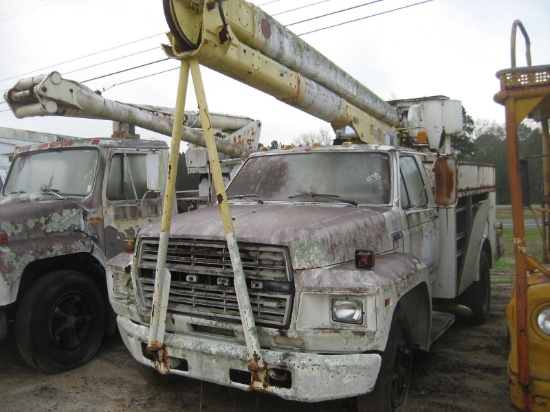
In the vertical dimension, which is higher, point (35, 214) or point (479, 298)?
point (35, 214)

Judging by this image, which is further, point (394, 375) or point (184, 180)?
point (184, 180)

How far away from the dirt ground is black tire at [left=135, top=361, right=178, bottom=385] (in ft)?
0.20

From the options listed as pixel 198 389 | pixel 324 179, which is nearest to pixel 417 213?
pixel 324 179

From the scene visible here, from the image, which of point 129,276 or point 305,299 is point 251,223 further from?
point 129,276

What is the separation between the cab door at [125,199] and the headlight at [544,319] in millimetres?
4224

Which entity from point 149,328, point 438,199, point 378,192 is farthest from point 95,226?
point 438,199

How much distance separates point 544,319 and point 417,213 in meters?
1.92

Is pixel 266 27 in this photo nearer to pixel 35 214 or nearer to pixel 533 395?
pixel 35 214

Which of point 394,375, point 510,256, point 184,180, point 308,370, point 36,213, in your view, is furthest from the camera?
point 184,180

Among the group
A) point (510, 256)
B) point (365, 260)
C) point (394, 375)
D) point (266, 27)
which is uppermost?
point (266, 27)

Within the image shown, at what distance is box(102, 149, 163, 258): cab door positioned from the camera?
586 centimetres

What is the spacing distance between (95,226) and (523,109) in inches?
177

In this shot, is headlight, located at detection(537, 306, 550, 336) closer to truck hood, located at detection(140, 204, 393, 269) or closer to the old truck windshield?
truck hood, located at detection(140, 204, 393, 269)

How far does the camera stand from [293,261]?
10.7ft
